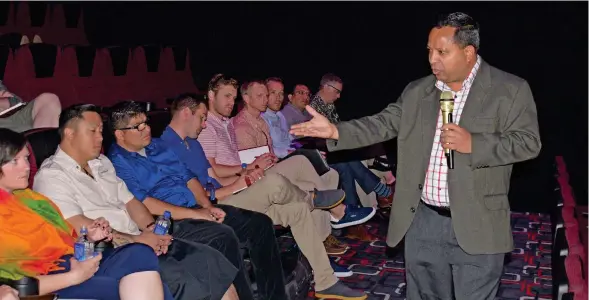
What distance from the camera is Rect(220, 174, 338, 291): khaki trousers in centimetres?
372

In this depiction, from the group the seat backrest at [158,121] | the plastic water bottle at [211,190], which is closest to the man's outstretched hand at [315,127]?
the plastic water bottle at [211,190]

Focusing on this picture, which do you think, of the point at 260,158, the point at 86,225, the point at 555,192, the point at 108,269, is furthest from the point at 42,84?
the point at 555,192

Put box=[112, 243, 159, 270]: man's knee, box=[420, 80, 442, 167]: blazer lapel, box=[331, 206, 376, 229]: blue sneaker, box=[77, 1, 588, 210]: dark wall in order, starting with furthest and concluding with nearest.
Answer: box=[77, 1, 588, 210]: dark wall < box=[331, 206, 376, 229]: blue sneaker < box=[112, 243, 159, 270]: man's knee < box=[420, 80, 442, 167]: blazer lapel

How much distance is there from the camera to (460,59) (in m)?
2.15

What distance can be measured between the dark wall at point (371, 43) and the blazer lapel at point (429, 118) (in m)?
4.00

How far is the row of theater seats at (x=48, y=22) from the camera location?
22.1 ft

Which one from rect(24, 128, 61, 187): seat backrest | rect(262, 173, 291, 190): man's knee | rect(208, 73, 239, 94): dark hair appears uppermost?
rect(208, 73, 239, 94): dark hair

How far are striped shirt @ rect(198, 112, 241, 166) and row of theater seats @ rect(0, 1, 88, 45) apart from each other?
10.9ft

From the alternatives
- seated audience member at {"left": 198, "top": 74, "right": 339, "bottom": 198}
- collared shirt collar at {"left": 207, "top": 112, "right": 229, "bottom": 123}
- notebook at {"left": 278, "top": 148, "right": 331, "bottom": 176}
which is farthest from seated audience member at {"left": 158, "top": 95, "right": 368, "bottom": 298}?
notebook at {"left": 278, "top": 148, "right": 331, "bottom": 176}

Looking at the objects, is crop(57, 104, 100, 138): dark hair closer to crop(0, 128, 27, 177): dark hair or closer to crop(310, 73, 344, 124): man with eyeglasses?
crop(0, 128, 27, 177): dark hair

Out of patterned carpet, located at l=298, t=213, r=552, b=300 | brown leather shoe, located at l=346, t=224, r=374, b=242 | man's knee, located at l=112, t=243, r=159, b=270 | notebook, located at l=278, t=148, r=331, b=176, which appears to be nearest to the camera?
man's knee, located at l=112, t=243, r=159, b=270

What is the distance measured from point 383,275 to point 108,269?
2.11m

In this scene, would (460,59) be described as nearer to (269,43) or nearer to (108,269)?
(108,269)

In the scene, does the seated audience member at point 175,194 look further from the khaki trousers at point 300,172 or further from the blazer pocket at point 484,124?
the blazer pocket at point 484,124
